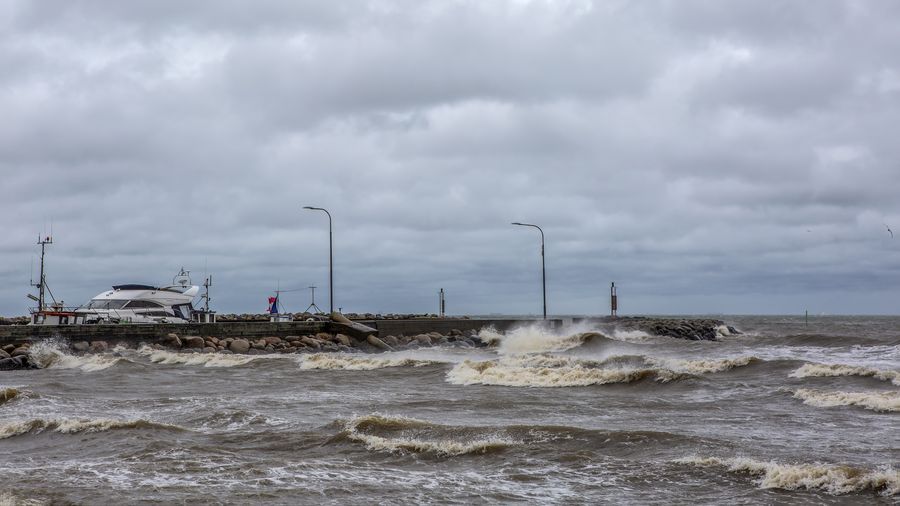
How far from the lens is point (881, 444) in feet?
41.7

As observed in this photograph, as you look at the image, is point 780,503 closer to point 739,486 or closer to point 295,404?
point 739,486

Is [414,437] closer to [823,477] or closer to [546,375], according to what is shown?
[823,477]

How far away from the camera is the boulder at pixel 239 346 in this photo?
3603 centimetres

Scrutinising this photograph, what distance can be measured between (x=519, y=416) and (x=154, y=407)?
827 centimetres

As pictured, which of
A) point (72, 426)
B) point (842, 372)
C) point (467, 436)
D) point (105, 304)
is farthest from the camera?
point (105, 304)

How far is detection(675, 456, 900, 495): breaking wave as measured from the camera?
9891 millimetres

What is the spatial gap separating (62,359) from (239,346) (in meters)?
7.35

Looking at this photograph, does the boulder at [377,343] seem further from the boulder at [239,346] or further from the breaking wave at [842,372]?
the breaking wave at [842,372]

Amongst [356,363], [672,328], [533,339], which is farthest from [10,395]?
[672,328]

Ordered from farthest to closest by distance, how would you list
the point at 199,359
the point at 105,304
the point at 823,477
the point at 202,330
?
the point at 105,304 < the point at 202,330 < the point at 199,359 < the point at 823,477

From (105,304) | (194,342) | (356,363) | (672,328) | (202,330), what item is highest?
(105,304)

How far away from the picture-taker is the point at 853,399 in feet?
57.1

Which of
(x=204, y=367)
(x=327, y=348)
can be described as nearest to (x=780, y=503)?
(x=204, y=367)

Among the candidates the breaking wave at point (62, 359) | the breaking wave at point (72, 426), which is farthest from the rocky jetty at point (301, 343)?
the breaking wave at point (72, 426)
